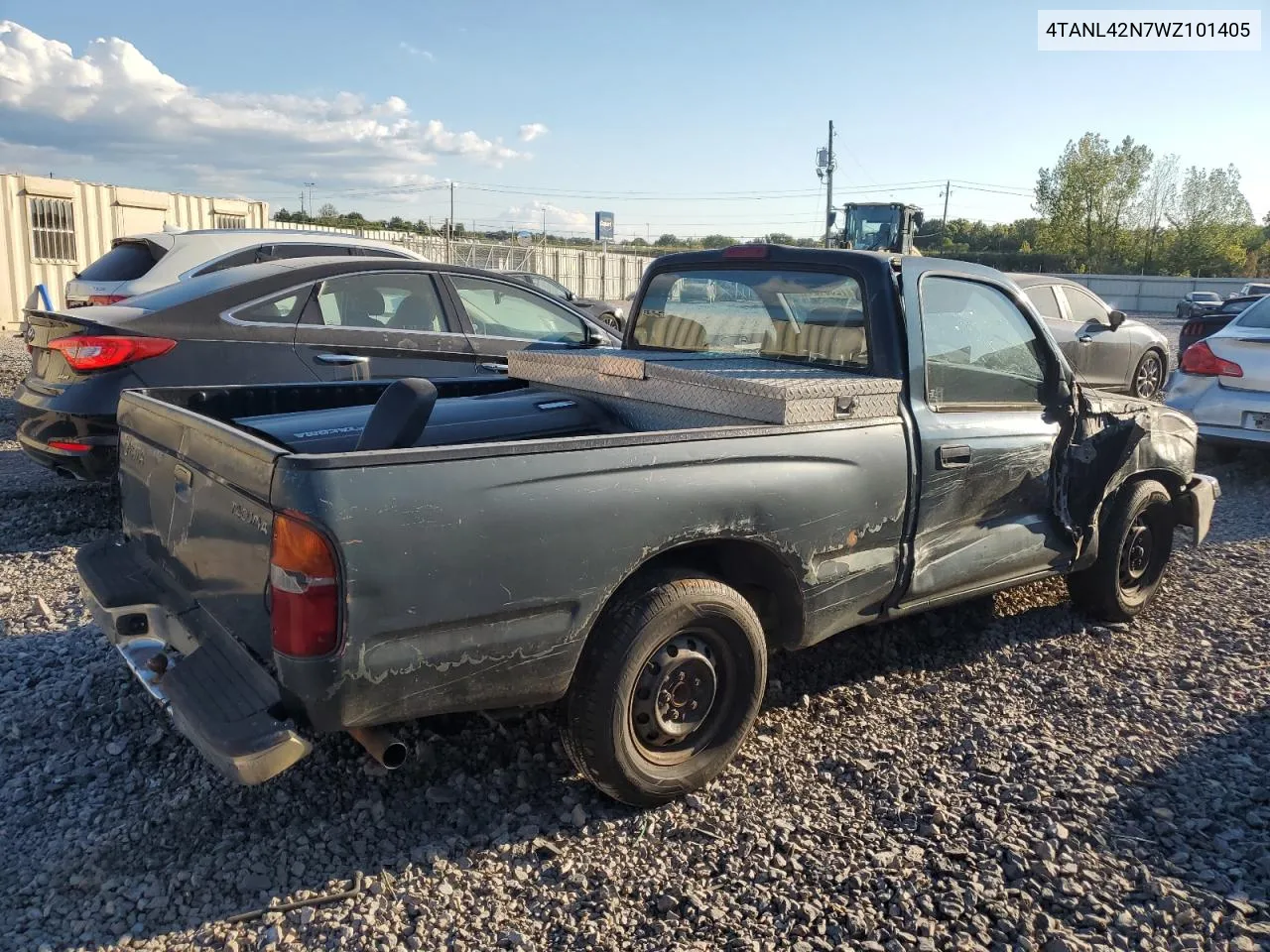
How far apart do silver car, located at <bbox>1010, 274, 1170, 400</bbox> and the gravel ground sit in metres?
7.79

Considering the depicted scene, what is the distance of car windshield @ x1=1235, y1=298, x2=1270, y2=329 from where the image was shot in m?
8.66

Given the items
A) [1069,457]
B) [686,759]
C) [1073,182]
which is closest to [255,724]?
[686,759]

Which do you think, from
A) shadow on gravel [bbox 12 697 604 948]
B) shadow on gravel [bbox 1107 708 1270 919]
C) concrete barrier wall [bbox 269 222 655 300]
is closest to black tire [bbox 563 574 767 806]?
shadow on gravel [bbox 12 697 604 948]

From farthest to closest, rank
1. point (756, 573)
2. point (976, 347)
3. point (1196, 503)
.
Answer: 1. point (1196, 503)
2. point (976, 347)
3. point (756, 573)

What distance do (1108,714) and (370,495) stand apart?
10.6 feet

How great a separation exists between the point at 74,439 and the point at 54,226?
18.7 metres

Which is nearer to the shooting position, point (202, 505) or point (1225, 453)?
point (202, 505)

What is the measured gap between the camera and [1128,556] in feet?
16.4

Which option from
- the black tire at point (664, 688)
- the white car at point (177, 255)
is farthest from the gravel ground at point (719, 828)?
the white car at point (177, 255)

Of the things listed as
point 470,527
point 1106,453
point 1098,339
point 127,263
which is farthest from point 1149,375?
point 470,527

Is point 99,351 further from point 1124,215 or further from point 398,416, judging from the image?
point 1124,215

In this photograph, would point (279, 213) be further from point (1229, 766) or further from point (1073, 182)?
point (1229, 766)

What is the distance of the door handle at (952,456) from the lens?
381 centimetres

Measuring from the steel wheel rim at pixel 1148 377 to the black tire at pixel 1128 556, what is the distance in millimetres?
9046
